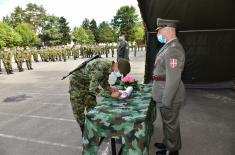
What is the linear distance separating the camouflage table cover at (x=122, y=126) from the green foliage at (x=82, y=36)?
280 ft

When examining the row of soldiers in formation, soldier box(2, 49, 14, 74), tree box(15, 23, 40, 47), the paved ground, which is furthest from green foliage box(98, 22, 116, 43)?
the paved ground

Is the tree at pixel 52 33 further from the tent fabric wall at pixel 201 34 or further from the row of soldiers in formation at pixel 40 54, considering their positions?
the tent fabric wall at pixel 201 34

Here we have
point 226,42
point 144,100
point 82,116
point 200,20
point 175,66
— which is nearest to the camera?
point 175,66

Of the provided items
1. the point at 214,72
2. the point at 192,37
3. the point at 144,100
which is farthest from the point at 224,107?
the point at 144,100

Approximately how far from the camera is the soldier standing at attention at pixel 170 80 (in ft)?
11.9

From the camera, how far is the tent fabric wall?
23.7 feet

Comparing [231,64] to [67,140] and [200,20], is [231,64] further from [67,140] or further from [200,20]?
[67,140]

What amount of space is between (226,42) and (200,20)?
143 cm

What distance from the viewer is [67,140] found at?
516 cm

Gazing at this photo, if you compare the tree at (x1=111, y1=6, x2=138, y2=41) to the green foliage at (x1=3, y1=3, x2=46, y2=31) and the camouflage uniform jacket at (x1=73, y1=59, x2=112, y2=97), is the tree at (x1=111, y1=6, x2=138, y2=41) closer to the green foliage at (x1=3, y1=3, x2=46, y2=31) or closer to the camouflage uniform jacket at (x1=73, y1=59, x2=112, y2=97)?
the green foliage at (x1=3, y1=3, x2=46, y2=31)

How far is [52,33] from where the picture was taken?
264ft

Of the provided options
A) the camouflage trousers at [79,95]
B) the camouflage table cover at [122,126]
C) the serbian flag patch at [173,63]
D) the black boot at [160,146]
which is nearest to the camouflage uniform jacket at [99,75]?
the camouflage table cover at [122,126]

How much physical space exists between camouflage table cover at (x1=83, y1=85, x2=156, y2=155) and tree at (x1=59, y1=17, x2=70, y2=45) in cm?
8152

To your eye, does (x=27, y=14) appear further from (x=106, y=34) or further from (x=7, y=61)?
(x=7, y=61)
